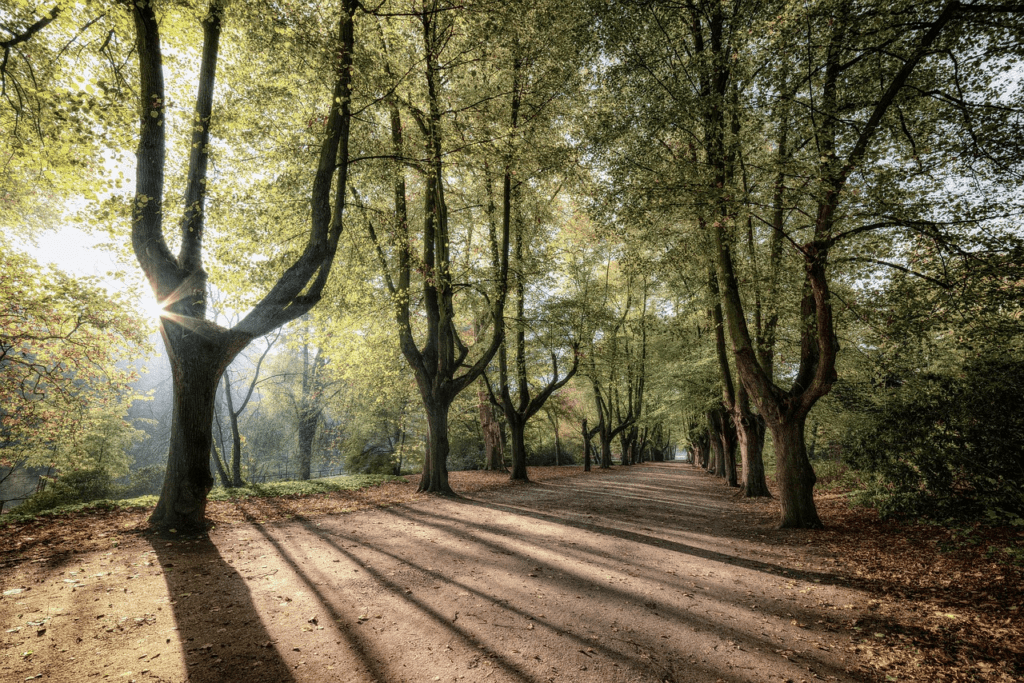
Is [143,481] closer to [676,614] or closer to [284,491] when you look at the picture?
[284,491]

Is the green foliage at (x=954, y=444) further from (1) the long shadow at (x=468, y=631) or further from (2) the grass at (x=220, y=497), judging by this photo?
(2) the grass at (x=220, y=497)

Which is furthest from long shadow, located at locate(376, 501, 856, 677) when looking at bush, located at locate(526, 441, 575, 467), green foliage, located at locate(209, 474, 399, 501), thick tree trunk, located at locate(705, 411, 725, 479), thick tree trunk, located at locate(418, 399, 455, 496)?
bush, located at locate(526, 441, 575, 467)

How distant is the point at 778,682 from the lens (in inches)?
117

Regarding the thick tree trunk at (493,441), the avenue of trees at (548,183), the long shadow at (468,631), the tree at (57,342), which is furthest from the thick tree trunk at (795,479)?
the tree at (57,342)

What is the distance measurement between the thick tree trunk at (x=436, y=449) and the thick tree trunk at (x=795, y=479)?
8.45 meters

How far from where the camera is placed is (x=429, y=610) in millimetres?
4051

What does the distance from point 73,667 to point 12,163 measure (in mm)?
9454

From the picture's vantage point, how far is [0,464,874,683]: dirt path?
10.1 ft

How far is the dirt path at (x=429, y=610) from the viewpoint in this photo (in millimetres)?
3074

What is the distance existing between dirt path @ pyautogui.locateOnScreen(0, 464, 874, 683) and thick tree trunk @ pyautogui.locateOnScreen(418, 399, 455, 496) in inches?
194

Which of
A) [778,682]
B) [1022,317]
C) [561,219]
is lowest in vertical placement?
[778,682]

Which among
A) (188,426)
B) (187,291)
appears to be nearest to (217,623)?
(188,426)

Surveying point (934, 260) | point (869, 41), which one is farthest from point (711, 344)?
point (869, 41)

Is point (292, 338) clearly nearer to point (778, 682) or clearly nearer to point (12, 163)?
point (12, 163)
